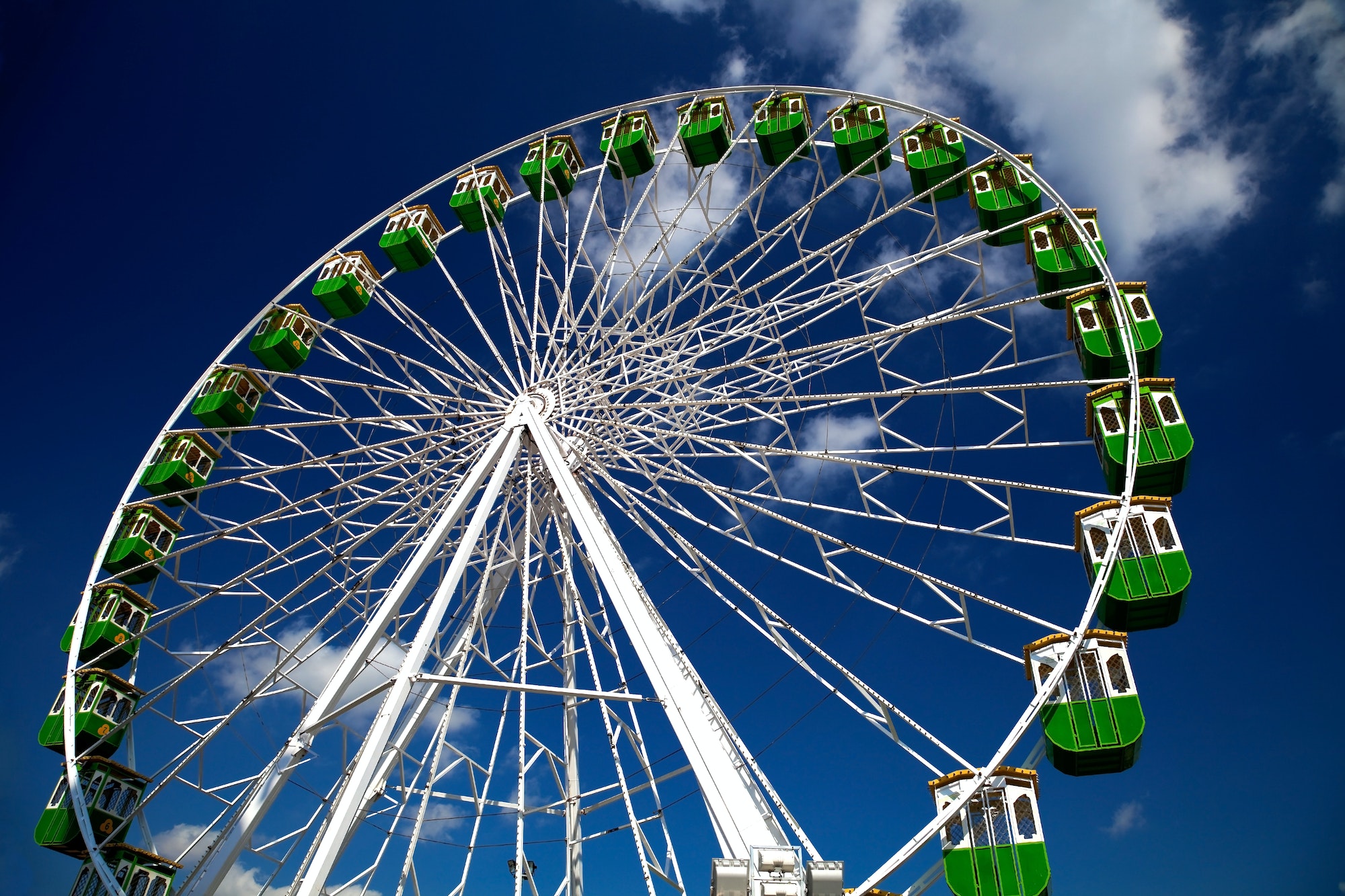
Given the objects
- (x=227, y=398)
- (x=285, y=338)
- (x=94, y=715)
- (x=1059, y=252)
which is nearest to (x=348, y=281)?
(x=285, y=338)

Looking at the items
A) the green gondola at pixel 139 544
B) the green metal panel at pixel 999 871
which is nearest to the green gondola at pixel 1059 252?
the green metal panel at pixel 999 871

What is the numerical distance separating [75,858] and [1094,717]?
15.4 m

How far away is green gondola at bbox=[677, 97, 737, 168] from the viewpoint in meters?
17.6

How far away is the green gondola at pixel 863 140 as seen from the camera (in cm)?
1664

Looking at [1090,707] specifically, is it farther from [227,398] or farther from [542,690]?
[227,398]

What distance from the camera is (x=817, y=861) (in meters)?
8.60

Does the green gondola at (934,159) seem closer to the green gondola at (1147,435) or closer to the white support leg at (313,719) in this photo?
the green gondola at (1147,435)

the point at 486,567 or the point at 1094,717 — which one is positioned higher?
the point at 486,567

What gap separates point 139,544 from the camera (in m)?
16.5

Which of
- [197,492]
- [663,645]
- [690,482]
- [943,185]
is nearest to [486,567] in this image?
[690,482]

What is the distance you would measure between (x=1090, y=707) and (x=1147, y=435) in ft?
12.9

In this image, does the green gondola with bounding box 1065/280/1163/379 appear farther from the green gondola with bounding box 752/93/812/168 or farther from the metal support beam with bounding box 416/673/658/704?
the metal support beam with bounding box 416/673/658/704

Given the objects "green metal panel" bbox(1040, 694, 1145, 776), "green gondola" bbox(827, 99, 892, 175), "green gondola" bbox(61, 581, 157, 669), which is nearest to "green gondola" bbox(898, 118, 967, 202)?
"green gondola" bbox(827, 99, 892, 175)

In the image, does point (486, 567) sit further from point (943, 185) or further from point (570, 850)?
point (943, 185)
